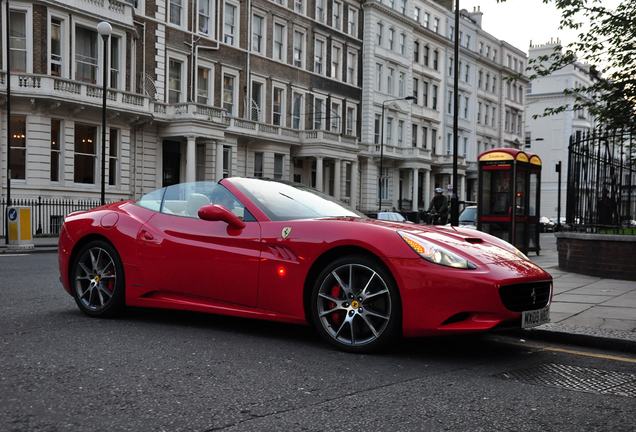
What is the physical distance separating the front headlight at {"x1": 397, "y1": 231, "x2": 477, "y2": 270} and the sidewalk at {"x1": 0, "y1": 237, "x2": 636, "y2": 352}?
1555mm

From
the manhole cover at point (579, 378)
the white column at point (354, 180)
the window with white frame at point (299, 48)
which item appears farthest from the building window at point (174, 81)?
the manhole cover at point (579, 378)

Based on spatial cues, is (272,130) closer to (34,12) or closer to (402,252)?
(34,12)

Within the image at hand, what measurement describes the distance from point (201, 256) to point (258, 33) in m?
34.0

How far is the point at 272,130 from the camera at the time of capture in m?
37.6

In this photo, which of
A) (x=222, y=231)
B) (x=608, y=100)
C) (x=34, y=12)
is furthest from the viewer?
(x=34, y=12)

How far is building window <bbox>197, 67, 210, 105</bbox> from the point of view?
33781 millimetres

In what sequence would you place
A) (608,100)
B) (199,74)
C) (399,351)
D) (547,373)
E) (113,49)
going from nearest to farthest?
(547,373), (399,351), (608,100), (113,49), (199,74)

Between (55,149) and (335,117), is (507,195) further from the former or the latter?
(335,117)

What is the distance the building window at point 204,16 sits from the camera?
3369cm

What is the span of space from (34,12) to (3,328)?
2296cm

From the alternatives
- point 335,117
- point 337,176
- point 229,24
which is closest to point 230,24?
point 229,24

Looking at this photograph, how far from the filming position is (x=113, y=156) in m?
28.4

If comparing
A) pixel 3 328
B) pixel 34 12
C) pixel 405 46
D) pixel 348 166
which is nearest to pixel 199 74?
pixel 34 12

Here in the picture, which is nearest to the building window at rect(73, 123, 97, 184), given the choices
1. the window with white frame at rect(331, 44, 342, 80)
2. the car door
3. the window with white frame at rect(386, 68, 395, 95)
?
the window with white frame at rect(331, 44, 342, 80)
